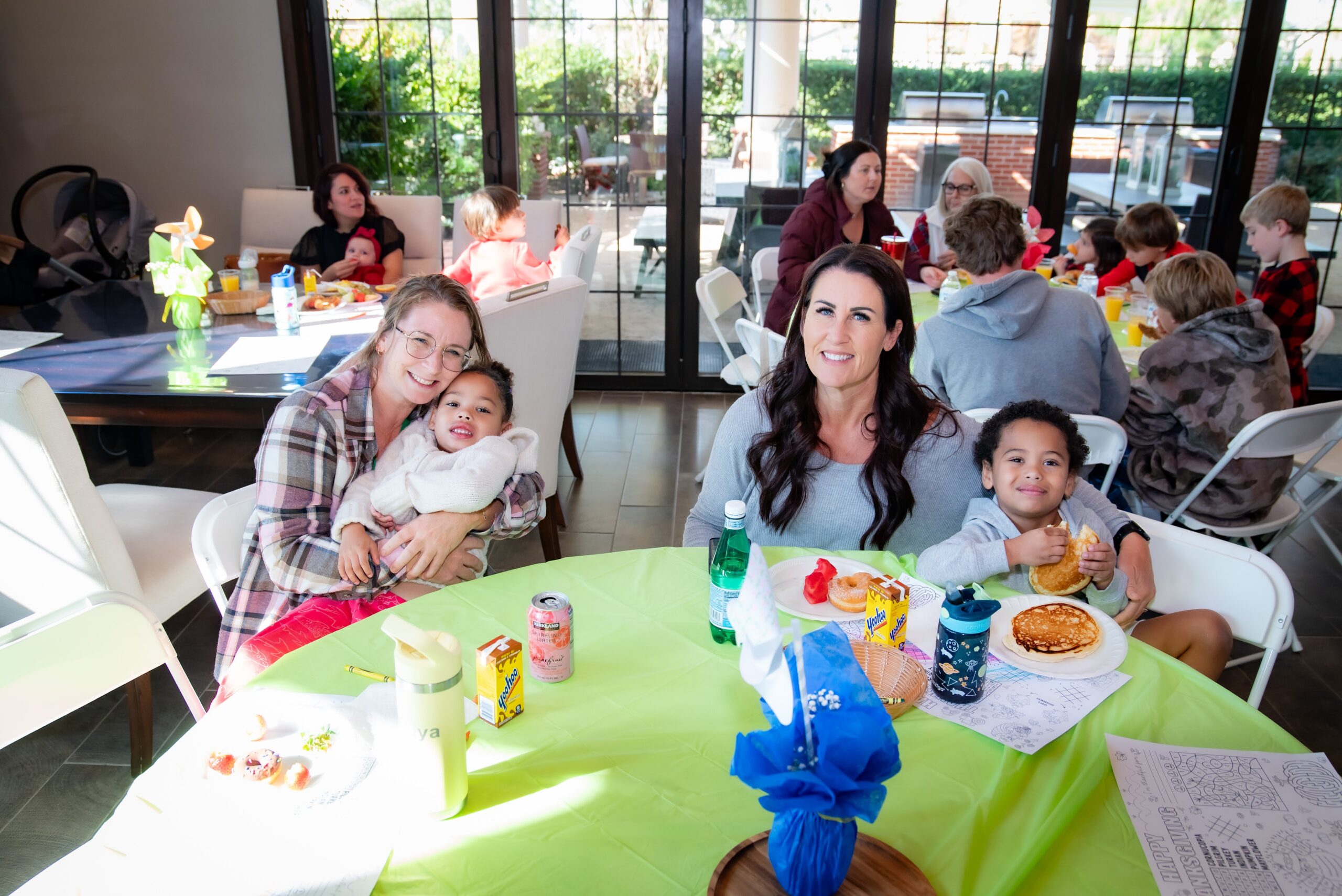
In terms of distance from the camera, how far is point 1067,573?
1.67 m

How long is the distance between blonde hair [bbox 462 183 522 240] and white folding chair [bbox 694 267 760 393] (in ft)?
2.68

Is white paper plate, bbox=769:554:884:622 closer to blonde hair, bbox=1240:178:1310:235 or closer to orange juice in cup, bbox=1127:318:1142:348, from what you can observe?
orange juice in cup, bbox=1127:318:1142:348

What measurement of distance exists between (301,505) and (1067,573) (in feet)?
4.56

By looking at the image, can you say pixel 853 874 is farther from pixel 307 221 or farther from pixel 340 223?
pixel 307 221

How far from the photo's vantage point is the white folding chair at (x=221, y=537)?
1788mm

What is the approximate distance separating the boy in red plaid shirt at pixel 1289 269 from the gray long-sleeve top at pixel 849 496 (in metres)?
2.14

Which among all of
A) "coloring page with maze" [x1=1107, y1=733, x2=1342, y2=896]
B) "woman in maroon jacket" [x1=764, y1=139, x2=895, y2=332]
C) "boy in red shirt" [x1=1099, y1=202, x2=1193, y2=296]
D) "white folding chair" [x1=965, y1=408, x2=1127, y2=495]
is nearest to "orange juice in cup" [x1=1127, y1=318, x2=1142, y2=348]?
"boy in red shirt" [x1=1099, y1=202, x2=1193, y2=296]

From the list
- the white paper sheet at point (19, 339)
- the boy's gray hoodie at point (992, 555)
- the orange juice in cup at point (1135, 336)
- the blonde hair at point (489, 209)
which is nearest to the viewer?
the boy's gray hoodie at point (992, 555)

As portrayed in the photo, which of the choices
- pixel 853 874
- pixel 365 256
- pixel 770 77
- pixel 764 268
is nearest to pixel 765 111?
pixel 770 77

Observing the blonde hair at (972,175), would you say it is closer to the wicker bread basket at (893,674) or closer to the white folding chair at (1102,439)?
the white folding chair at (1102,439)

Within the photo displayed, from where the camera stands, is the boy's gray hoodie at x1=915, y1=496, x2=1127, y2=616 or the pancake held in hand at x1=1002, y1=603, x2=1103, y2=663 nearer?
the pancake held in hand at x1=1002, y1=603, x2=1103, y2=663

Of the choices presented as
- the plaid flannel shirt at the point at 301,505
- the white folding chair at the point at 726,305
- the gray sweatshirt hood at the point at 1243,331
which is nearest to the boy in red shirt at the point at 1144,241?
the gray sweatshirt hood at the point at 1243,331

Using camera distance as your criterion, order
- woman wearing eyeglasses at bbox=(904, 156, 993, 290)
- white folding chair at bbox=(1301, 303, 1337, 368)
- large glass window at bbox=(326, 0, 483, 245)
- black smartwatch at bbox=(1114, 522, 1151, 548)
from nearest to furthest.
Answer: black smartwatch at bbox=(1114, 522, 1151, 548) < white folding chair at bbox=(1301, 303, 1337, 368) < woman wearing eyeglasses at bbox=(904, 156, 993, 290) < large glass window at bbox=(326, 0, 483, 245)

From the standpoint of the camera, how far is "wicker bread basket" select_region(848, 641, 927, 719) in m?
1.27
